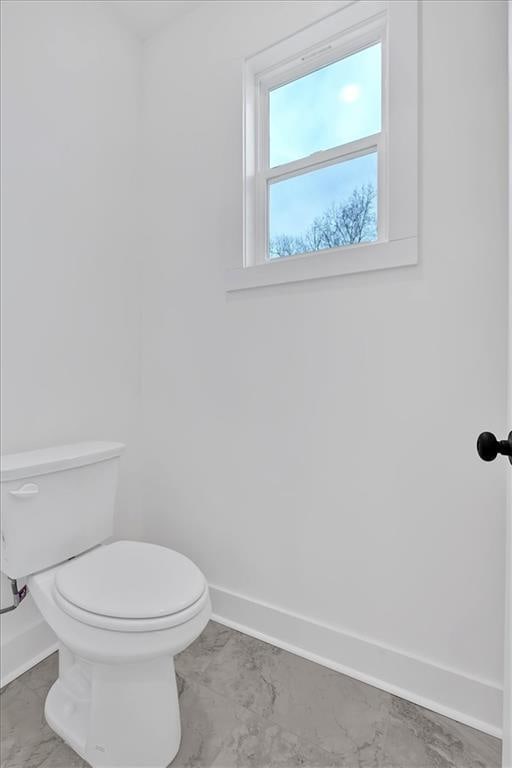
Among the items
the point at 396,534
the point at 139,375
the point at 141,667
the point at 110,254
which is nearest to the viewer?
the point at 141,667

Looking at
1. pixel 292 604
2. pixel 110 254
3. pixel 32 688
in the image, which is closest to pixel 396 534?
pixel 292 604

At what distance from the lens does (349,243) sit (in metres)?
1.51

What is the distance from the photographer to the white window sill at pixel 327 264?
4.32 feet

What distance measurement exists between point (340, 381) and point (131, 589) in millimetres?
898

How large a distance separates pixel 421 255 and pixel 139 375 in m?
1.32

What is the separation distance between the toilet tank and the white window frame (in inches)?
34.1

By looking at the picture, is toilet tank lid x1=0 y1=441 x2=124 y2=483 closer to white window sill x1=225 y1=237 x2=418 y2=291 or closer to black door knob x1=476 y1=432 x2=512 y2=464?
white window sill x1=225 y1=237 x2=418 y2=291

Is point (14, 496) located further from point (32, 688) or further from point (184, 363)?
point (184, 363)

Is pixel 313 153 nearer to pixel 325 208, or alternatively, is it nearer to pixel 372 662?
pixel 325 208

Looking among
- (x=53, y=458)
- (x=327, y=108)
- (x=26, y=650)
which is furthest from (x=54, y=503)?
(x=327, y=108)

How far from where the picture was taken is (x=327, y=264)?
145 cm

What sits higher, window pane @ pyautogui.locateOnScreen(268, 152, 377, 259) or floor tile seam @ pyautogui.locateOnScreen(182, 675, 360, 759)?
window pane @ pyautogui.locateOnScreen(268, 152, 377, 259)

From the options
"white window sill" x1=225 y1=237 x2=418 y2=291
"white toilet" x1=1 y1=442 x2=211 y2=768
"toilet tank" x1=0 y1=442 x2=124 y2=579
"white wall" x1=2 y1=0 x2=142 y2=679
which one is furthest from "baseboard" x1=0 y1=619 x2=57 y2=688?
"white window sill" x1=225 y1=237 x2=418 y2=291

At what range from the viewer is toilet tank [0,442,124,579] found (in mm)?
1239
